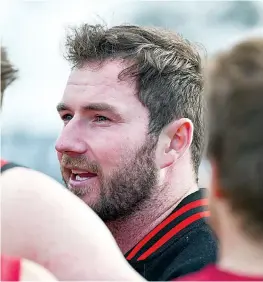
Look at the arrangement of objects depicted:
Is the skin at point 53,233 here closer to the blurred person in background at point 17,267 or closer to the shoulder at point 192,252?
the blurred person in background at point 17,267

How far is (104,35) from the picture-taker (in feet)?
7.01

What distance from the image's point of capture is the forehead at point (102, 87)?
6.68ft

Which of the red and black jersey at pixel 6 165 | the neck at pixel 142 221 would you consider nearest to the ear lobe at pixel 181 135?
the neck at pixel 142 221

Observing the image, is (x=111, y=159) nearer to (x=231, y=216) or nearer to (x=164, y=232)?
(x=164, y=232)

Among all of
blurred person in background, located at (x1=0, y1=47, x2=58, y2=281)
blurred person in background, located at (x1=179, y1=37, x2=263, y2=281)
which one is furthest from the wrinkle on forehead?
blurred person in background, located at (x1=179, y1=37, x2=263, y2=281)

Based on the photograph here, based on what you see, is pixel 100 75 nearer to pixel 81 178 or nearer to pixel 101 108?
pixel 101 108

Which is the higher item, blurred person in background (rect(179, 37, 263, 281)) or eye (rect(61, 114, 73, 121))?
blurred person in background (rect(179, 37, 263, 281))

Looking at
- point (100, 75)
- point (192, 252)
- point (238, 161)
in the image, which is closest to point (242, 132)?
point (238, 161)

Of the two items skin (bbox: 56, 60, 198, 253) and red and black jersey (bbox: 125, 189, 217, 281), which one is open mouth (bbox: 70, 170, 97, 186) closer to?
skin (bbox: 56, 60, 198, 253)

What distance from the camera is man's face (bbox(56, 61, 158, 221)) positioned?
78.1 inches

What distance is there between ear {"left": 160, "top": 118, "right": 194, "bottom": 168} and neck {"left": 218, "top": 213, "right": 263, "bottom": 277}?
3.52 ft

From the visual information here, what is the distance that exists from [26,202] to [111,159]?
2.77 ft

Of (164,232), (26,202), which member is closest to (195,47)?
(164,232)

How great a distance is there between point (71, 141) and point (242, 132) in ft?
3.42
